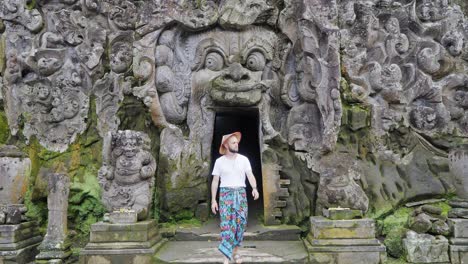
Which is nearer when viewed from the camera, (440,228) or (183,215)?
(440,228)

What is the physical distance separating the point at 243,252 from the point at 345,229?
151 cm

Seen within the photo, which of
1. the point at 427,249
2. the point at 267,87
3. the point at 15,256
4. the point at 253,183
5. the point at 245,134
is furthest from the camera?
the point at 245,134

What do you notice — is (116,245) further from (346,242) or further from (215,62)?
(215,62)

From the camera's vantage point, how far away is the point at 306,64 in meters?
8.16

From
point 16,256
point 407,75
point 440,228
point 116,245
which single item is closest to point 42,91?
point 16,256

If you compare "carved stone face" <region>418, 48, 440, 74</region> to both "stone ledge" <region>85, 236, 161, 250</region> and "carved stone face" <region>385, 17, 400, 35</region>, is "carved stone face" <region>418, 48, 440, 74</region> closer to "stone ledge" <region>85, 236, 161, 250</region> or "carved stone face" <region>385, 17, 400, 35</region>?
"carved stone face" <region>385, 17, 400, 35</region>

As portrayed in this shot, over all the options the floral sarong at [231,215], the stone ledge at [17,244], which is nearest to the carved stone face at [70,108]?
the stone ledge at [17,244]

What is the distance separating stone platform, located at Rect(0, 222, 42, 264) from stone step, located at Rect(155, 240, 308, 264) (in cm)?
214

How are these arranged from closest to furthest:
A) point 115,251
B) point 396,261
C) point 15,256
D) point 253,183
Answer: point 253,183
point 115,251
point 15,256
point 396,261

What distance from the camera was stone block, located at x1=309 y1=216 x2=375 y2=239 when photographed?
613 cm

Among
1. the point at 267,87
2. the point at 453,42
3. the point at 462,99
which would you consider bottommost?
the point at 462,99

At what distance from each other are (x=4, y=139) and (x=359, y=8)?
25.2ft

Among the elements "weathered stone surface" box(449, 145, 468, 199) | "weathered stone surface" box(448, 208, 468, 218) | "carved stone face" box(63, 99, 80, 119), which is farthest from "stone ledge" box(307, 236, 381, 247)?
"carved stone face" box(63, 99, 80, 119)

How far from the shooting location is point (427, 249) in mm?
6656
